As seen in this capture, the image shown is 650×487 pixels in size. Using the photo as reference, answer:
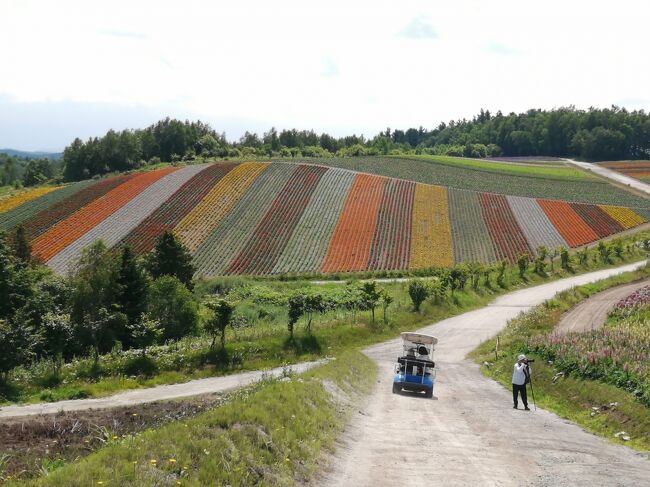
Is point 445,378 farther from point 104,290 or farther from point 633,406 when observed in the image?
point 104,290

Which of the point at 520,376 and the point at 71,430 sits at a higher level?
the point at 520,376

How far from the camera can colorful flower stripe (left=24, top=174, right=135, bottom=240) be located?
237 feet

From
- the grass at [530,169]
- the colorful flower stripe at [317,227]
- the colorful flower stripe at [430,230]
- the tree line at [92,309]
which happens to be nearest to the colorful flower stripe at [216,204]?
the colorful flower stripe at [317,227]

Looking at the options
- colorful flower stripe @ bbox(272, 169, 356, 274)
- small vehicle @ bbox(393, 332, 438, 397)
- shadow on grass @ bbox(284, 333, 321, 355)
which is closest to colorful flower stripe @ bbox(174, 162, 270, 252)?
colorful flower stripe @ bbox(272, 169, 356, 274)

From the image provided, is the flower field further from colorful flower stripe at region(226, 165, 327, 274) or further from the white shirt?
the white shirt

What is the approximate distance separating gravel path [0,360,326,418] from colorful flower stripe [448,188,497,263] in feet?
125

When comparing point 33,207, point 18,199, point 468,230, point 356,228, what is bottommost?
point 356,228

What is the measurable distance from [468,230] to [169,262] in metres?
37.9

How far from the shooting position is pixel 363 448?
49.9 ft

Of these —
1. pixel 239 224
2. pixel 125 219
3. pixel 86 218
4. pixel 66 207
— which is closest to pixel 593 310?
pixel 239 224

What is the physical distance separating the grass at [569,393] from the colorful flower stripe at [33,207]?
6045cm

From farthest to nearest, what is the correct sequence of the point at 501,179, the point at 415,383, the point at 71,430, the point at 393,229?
the point at 501,179 → the point at 393,229 → the point at 415,383 → the point at 71,430

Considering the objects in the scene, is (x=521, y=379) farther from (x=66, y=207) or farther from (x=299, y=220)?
(x=66, y=207)

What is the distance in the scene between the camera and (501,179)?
10512 cm
